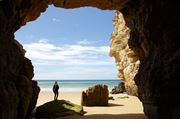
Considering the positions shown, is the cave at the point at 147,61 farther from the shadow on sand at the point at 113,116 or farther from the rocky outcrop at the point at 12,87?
the shadow on sand at the point at 113,116

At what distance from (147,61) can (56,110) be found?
21.5ft

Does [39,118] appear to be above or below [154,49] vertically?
below

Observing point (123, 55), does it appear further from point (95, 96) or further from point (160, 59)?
point (160, 59)

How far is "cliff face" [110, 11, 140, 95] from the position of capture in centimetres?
3447

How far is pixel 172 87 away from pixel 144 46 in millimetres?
5790

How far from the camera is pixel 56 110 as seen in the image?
18.9 m

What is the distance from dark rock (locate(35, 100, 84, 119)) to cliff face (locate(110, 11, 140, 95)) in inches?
575

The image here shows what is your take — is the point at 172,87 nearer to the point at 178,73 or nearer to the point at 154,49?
the point at 178,73

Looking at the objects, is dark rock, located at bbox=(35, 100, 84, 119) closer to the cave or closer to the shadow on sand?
the shadow on sand

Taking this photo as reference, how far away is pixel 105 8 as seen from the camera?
20000 mm

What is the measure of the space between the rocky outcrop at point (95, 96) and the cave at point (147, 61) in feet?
21.4

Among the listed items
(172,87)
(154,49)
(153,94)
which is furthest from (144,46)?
(172,87)

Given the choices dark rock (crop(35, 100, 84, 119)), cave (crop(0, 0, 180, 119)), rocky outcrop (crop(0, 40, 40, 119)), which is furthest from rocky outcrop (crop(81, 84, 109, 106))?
rocky outcrop (crop(0, 40, 40, 119))

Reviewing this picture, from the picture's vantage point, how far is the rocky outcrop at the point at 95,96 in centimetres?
2356
